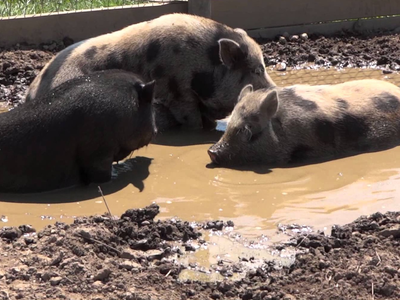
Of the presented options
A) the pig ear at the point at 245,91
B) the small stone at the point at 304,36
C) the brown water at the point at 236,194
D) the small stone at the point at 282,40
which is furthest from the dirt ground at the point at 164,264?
the small stone at the point at 304,36

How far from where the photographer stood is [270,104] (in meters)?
7.39

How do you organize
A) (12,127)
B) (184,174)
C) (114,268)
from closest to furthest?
(114,268)
(12,127)
(184,174)

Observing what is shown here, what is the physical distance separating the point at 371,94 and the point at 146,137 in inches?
90.3

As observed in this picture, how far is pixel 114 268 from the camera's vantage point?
4.76m

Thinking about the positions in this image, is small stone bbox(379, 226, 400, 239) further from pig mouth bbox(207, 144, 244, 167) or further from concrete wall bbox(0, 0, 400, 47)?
concrete wall bbox(0, 0, 400, 47)

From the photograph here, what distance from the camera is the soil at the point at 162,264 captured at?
447 centimetres

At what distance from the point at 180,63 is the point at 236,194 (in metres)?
2.26

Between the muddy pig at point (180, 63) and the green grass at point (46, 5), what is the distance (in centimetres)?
251

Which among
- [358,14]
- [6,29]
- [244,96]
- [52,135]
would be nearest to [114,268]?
[52,135]

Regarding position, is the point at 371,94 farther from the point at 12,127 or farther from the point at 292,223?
the point at 12,127

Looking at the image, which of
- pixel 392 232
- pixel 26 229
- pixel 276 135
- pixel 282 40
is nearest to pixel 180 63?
pixel 276 135

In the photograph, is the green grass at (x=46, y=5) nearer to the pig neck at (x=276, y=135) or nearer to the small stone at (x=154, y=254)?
the pig neck at (x=276, y=135)

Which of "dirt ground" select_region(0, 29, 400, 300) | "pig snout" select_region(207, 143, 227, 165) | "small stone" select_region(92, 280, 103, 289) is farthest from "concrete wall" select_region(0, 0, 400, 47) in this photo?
"small stone" select_region(92, 280, 103, 289)

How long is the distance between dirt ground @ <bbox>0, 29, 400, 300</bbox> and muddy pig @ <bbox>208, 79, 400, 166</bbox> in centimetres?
177
